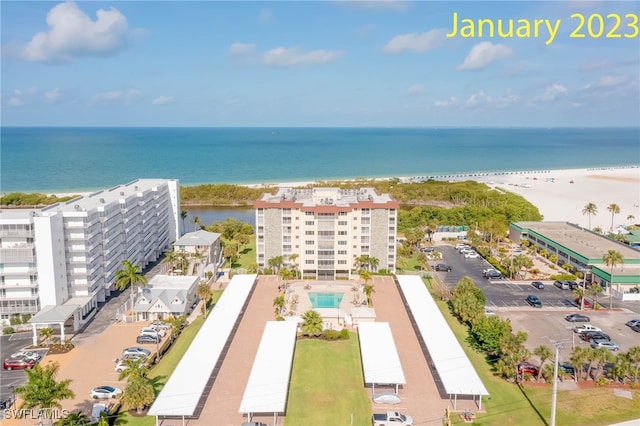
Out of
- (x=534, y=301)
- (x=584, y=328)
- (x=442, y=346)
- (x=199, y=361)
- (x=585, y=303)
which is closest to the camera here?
(x=199, y=361)

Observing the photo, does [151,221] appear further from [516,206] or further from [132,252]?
[516,206]

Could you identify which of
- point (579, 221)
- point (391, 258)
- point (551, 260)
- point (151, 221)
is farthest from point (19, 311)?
point (579, 221)

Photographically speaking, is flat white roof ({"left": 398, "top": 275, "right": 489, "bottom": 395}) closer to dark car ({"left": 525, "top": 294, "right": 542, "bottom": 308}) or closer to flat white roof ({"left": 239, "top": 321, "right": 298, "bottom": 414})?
dark car ({"left": 525, "top": 294, "right": 542, "bottom": 308})

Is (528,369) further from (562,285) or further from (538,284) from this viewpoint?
(562,285)

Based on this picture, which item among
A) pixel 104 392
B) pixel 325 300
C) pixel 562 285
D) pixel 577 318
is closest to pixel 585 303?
pixel 562 285

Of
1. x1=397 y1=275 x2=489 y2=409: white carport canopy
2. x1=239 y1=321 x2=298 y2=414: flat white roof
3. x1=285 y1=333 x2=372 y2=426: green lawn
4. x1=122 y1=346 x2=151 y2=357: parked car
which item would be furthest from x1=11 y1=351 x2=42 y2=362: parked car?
x1=397 y1=275 x2=489 y2=409: white carport canopy

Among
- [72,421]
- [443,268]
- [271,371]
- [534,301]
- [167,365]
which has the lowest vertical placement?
[167,365]
